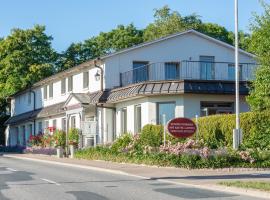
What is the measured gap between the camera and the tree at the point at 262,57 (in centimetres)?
2481

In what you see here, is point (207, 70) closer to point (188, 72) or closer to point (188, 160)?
point (188, 72)

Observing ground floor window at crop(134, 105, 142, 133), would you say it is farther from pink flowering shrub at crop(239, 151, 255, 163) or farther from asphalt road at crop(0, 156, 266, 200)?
asphalt road at crop(0, 156, 266, 200)

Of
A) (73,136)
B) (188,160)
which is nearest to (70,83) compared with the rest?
(73,136)

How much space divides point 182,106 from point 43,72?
3565 centimetres

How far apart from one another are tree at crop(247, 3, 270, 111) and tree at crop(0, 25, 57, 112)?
4104 centimetres

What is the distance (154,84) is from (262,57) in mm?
8568

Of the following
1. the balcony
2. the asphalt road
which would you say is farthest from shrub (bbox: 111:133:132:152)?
the asphalt road

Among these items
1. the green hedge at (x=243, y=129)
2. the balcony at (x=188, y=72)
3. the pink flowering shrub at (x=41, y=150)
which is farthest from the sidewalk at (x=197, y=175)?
the pink flowering shrub at (x=41, y=150)

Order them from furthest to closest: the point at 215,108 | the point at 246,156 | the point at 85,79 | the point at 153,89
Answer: the point at 85,79 → the point at 215,108 → the point at 153,89 → the point at 246,156

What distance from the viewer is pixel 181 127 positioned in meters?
25.0

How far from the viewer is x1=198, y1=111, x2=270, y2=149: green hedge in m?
24.8

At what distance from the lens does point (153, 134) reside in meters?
29.3

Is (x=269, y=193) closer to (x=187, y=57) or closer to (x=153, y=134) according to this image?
(x=153, y=134)

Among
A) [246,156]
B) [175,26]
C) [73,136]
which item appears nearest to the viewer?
[246,156]
